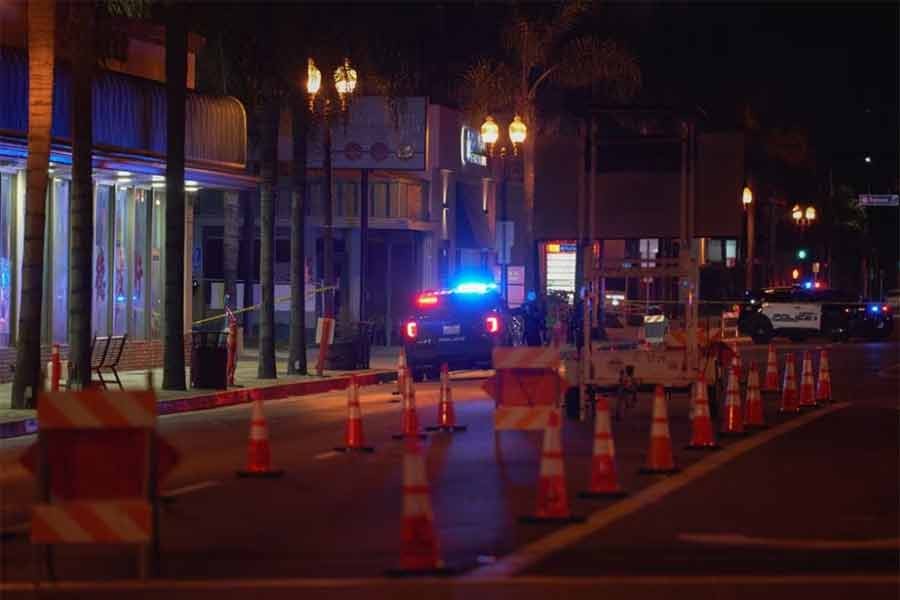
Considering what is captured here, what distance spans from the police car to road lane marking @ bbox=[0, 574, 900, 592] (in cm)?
3821

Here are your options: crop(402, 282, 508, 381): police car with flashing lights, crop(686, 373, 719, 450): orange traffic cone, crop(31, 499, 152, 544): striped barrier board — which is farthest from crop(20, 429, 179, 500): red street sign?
crop(402, 282, 508, 381): police car with flashing lights

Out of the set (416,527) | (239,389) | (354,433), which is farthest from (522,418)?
(239,389)

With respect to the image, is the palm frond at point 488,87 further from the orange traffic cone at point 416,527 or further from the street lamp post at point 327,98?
the orange traffic cone at point 416,527

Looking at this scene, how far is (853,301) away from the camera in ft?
165

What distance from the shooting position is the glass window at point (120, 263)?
1287 inches

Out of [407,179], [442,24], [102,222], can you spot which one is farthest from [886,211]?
[102,222]

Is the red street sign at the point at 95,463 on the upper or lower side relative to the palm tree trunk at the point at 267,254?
lower

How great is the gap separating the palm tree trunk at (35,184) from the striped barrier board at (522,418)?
27.9 feet

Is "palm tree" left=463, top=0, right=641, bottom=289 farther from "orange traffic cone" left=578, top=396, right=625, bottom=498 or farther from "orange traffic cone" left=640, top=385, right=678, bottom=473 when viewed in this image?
"orange traffic cone" left=578, top=396, right=625, bottom=498

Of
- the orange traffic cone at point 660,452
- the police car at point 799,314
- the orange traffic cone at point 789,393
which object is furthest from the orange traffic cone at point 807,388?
the police car at point 799,314

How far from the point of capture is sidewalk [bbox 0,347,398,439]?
21.5 m

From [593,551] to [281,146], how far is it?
38846 mm

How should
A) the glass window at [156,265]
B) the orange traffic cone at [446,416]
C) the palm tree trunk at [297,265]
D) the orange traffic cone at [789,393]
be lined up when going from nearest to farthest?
the orange traffic cone at [446,416] → the orange traffic cone at [789,393] → the palm tree trunk at [297,265] → the glass window at [156,265]

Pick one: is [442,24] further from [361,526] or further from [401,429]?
[361,526]
